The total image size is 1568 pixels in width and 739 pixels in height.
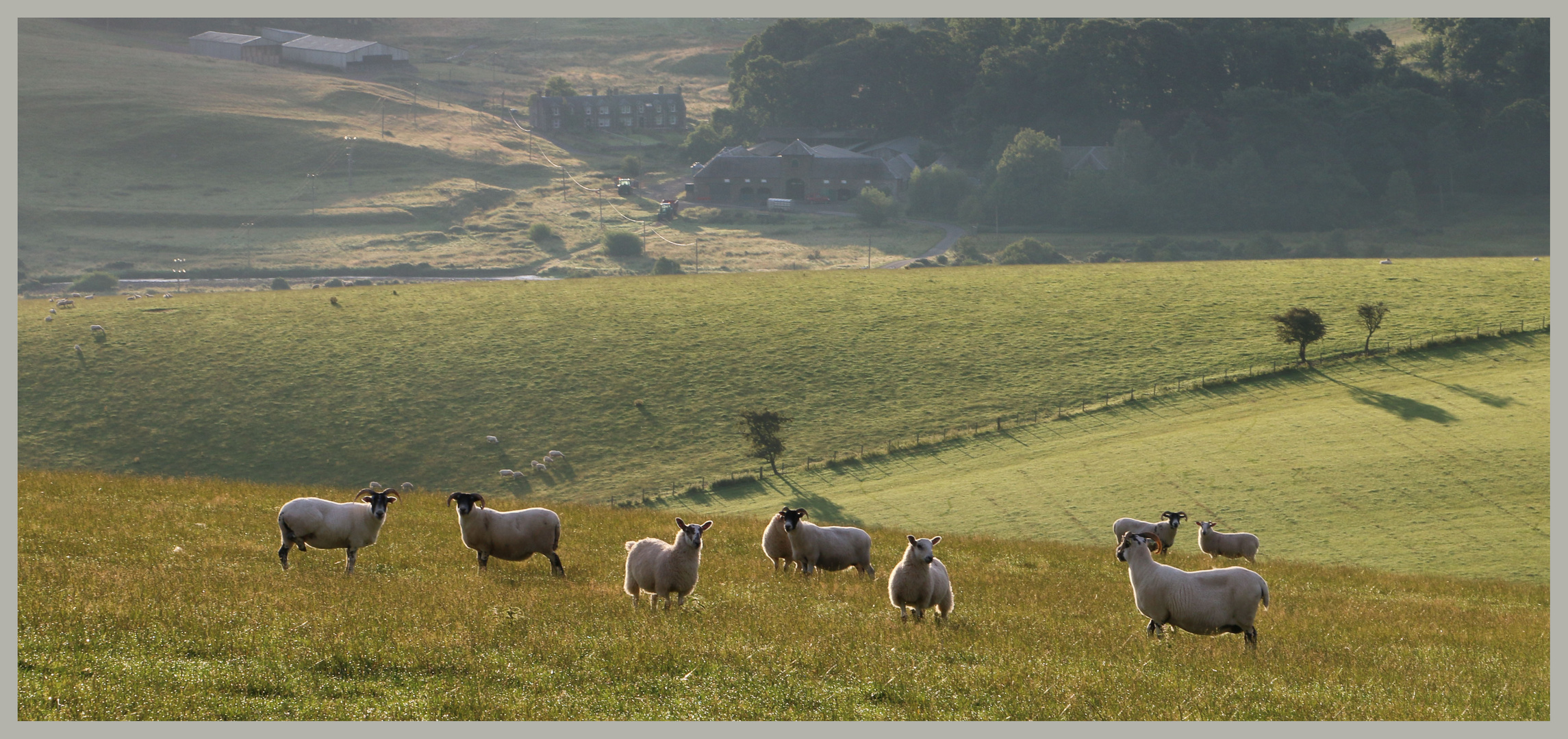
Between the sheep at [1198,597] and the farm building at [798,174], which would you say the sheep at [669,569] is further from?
the farm building at [798,174]

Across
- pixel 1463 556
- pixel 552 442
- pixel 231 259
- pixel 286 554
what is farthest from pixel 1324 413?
pixel 231 259

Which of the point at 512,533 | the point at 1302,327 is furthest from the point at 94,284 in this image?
the point at 512,533

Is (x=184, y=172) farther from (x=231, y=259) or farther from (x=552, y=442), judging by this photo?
(x=552, y=442)

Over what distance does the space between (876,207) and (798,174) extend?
21.7 m

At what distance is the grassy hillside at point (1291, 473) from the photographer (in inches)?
1578

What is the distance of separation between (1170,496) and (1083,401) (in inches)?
633

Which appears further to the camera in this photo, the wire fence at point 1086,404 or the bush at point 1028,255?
the bush at point 1028,255

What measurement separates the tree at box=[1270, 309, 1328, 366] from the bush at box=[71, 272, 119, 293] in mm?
124604

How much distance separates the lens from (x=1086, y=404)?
61375 mm

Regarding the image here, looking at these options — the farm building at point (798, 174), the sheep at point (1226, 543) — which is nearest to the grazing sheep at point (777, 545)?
the sheep at point (1226, 543)

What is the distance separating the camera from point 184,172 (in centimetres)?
18550

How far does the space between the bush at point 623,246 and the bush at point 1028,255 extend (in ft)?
154

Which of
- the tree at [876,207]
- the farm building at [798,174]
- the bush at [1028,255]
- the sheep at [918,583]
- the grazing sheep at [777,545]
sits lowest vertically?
the grazing sheep at [777,545]

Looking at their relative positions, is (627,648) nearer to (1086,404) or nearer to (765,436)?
(765,436)
